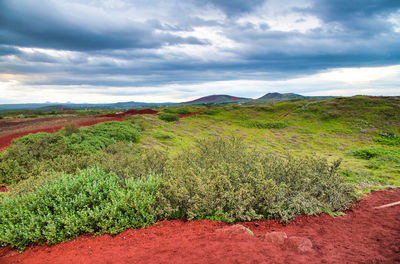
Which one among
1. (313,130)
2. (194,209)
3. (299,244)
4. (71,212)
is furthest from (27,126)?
(313,130)

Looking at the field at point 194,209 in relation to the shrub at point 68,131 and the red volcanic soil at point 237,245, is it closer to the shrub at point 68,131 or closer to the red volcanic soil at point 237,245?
the red volcanic soil at point 237,245

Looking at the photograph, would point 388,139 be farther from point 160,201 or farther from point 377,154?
point 160,201

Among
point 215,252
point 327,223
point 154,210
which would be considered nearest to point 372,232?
point 327,223

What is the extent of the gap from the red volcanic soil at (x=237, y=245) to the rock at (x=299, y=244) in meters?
0.03

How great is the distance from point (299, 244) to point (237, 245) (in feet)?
4.58

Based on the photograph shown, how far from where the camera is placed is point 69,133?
15.4 metres

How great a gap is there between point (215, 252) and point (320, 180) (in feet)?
16.4

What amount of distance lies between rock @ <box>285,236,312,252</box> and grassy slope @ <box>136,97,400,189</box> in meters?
12.0

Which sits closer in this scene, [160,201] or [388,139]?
[160,201]

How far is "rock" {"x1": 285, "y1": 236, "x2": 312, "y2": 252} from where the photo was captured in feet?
15.3

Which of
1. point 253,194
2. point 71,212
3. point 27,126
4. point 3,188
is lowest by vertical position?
point 3,188

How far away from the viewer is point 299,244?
4789 millimetres

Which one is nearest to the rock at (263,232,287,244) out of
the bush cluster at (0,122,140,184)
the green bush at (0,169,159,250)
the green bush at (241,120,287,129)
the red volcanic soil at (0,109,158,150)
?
the green bush at (0,169,159,250)

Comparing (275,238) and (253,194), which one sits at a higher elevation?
(253,194)
